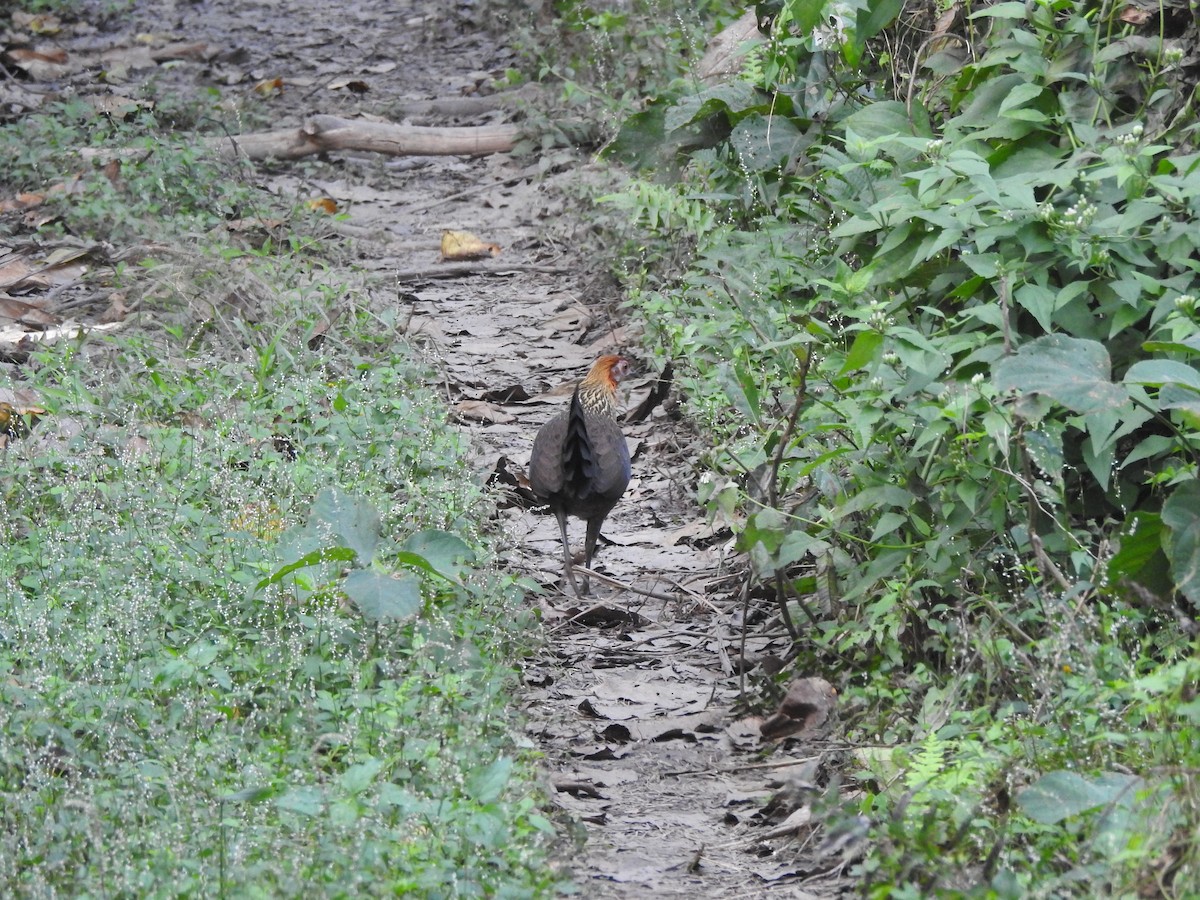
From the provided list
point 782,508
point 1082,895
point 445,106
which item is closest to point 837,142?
point 782,508

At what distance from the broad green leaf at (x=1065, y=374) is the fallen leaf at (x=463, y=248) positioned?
6.52 metres

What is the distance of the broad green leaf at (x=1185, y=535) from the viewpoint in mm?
3703

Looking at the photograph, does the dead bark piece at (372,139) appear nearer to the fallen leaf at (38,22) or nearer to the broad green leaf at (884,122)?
the fallen leaf at (38,22)

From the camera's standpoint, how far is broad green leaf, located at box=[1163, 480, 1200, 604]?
370 cm

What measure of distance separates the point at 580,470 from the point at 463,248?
4.17 meters

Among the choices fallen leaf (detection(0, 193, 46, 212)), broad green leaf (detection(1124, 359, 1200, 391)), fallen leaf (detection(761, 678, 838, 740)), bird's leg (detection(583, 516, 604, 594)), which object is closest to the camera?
broad green leaf (detection(1124, 359, 1200, 391))

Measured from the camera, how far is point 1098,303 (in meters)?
4.46

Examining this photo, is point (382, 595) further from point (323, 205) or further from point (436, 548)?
point (323, 205)

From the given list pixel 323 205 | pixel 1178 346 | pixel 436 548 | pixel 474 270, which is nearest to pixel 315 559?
pixel 436 548

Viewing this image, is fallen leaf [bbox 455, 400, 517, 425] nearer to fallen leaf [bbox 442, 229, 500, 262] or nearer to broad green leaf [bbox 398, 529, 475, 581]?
fallen leaf [bbox 442, 229, 500, 262]

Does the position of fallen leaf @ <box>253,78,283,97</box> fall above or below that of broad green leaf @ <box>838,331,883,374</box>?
below

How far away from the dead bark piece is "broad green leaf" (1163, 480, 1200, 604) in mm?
8576

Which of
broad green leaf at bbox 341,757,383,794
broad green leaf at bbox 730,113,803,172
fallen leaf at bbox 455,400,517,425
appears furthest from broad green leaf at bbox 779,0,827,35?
broad green leaf at bbox 341,757,383,794

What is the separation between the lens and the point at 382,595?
4148 millimetres
